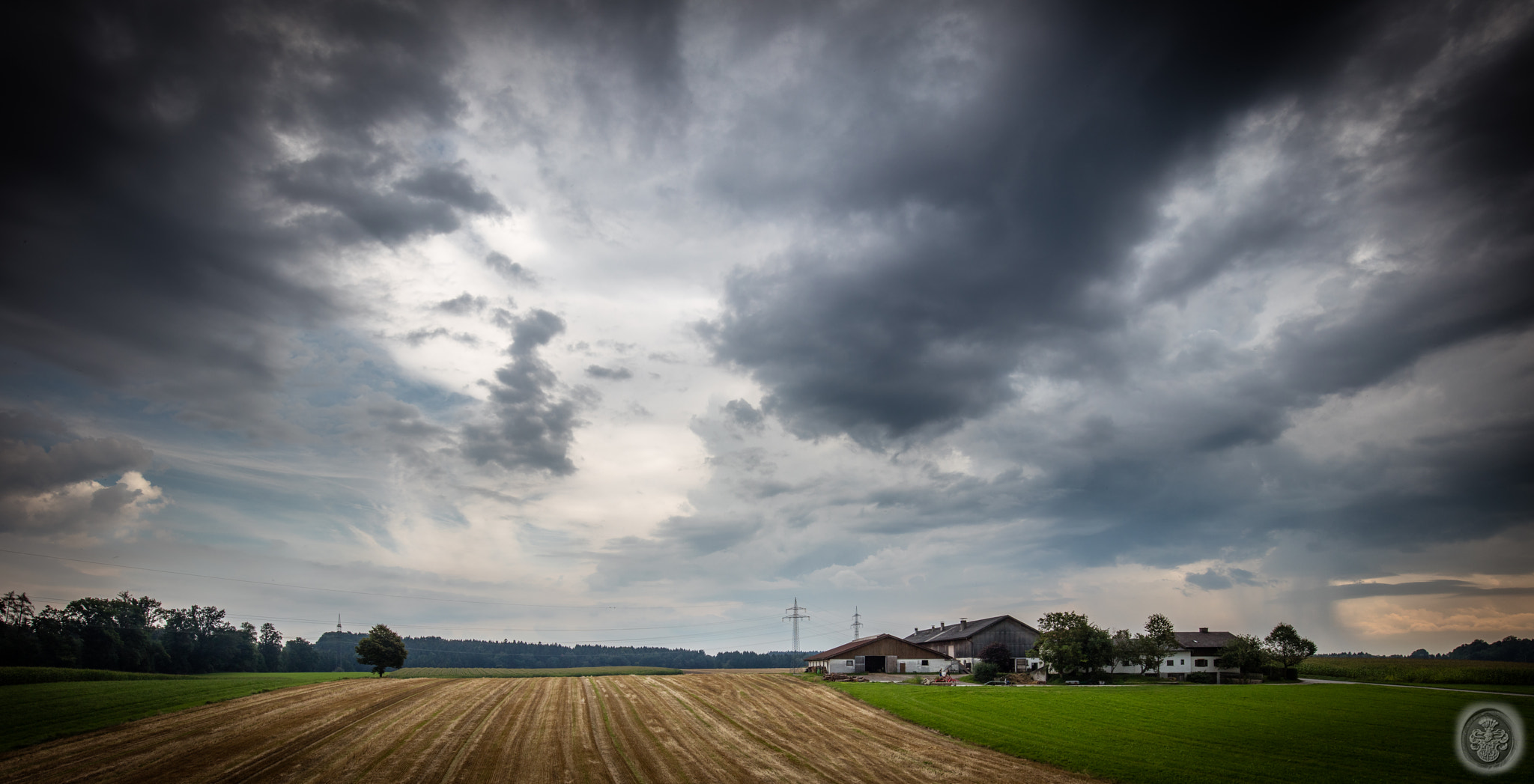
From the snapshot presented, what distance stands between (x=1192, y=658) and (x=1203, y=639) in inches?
270

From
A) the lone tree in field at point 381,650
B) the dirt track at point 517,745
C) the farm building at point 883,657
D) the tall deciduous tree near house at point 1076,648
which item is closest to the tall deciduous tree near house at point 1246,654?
the tall deciduous tree near house at point 1076,648

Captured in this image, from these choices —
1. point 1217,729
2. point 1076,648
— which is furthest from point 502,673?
point 1217,729

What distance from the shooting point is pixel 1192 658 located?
96.2 m

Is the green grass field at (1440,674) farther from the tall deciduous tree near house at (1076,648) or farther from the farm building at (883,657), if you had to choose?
the farm building at (883,657)

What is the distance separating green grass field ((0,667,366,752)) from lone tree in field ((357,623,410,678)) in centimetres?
1383

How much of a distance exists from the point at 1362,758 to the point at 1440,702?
30747mm

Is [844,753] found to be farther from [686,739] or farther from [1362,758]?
[1362,758]

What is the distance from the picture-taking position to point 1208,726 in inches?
1649

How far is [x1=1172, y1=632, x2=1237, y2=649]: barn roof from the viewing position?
97.2 m

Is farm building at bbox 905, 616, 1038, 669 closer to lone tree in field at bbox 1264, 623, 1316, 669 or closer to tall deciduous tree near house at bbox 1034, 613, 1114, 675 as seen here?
tall deciduous tree near house at bbox 1034, 613, 1114, 675

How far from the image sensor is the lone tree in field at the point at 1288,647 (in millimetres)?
89000

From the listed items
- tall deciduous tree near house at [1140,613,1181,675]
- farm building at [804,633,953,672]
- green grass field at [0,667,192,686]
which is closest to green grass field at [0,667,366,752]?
green grass field at [0,667,192,686]

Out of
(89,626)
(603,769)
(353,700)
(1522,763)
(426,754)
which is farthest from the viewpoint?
(89,626)

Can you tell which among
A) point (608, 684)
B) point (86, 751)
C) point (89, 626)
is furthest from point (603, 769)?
point (89, 626)
